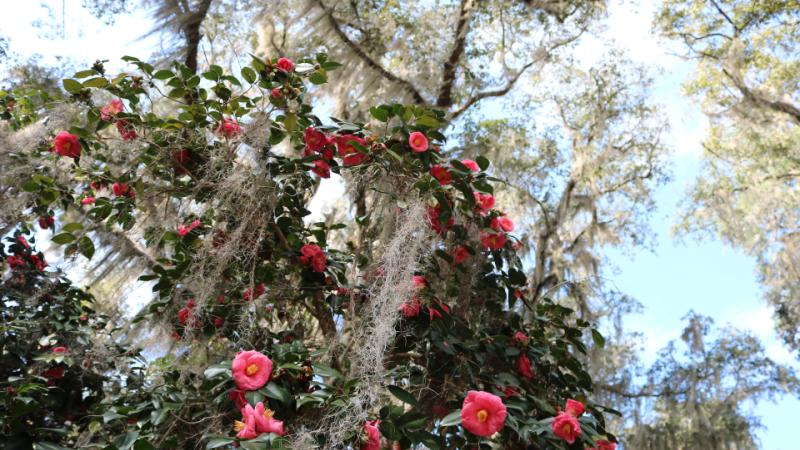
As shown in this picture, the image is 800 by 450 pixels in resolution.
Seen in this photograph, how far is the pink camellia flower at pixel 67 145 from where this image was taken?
5.40 feet

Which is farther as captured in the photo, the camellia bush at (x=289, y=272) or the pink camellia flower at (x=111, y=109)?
the pink camellia flower at (x=111, y=109)

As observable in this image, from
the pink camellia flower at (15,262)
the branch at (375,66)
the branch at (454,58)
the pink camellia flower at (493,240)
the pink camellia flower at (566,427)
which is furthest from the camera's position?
→ the branch at (454,58)

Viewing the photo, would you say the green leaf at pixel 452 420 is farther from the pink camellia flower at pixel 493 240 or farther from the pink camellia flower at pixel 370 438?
the pink camellia flower at pixel 493 240

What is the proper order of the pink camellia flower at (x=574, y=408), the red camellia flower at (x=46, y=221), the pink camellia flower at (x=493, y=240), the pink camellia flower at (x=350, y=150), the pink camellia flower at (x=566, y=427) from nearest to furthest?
the pink camellia flower at (x=566, y=427), the pink camellia flower at (x=574, y=408), the pink camellia flower at (x=350, y=150), the pink camellia flower at (x=493, y=240), the red camellia flower at (x=46, y=221)

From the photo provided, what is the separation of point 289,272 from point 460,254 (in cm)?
48

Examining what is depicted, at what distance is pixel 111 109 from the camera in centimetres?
169

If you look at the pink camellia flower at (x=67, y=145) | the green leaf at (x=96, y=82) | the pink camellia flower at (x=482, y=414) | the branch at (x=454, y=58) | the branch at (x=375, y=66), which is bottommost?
the pink camellia flower at (x=482, y=414)

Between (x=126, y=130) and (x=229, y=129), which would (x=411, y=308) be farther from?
(x=126, y=130)

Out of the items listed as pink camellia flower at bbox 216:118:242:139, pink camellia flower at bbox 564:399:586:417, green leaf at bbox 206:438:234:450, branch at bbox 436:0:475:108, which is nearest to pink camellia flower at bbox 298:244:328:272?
pink camellia flower at bbox 216:118:242:139

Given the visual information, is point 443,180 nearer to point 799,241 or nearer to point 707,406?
point 707,406

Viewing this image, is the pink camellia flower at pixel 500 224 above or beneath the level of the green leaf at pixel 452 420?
above

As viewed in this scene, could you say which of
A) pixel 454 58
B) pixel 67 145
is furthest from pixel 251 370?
pixel 454 58

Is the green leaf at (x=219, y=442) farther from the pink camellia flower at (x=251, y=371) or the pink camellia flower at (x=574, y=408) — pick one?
the pink camellia flower at (x=574, y=408)

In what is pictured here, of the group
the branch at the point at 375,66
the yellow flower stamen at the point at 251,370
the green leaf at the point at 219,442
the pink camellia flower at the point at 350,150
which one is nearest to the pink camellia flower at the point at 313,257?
the pink camellia flower at the point at 350,150
